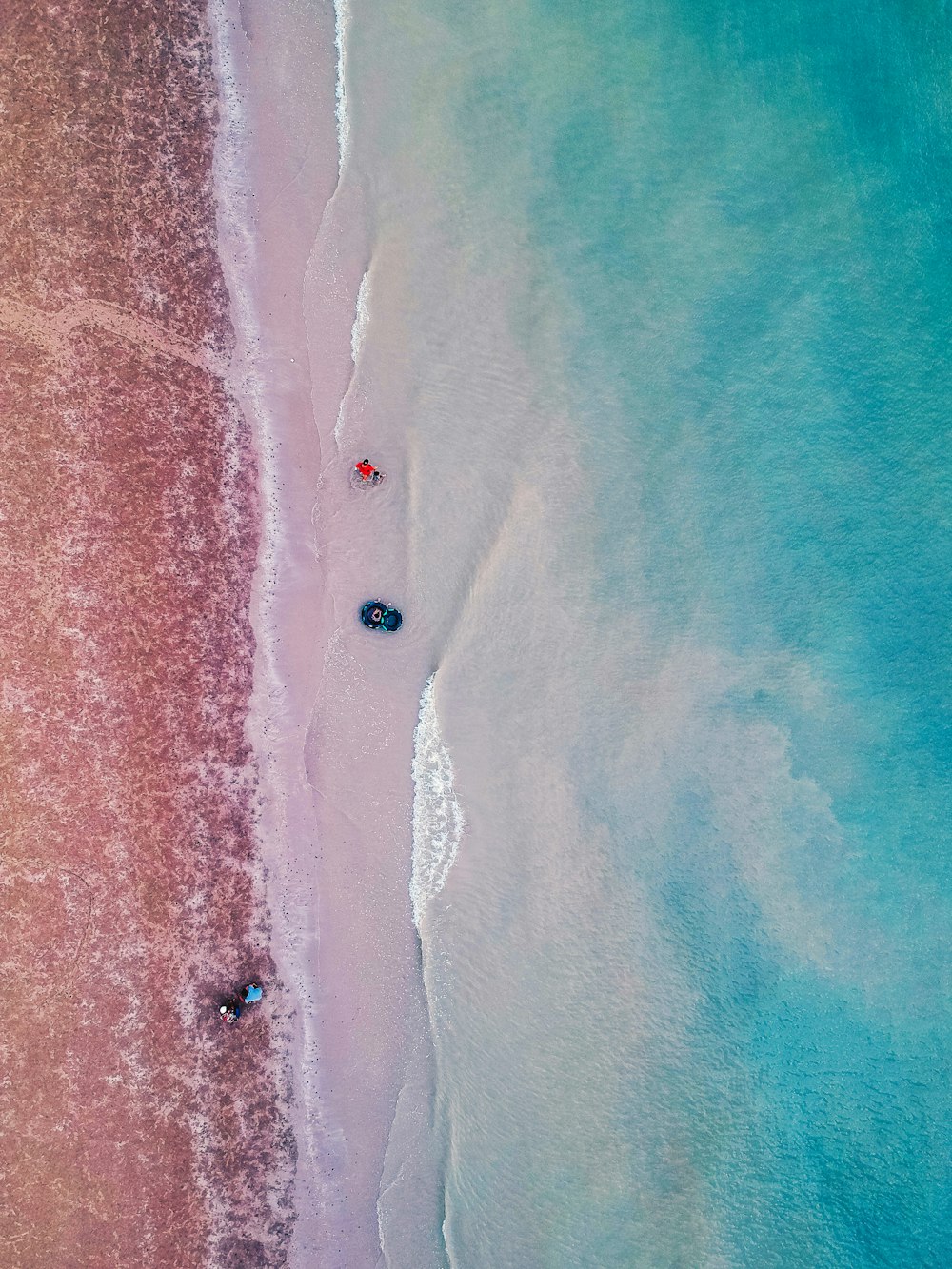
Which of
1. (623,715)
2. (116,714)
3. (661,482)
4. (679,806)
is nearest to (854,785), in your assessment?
(679,806)

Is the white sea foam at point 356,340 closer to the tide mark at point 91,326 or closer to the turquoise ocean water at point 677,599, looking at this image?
the turquoise ocean water at point 677,599

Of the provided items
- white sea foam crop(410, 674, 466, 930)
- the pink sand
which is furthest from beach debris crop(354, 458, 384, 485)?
white sea foam crop(410, 674, 466, 930)

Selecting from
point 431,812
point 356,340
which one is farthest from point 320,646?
point 356,340

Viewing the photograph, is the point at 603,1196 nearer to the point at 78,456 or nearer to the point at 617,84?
the point at 78,456

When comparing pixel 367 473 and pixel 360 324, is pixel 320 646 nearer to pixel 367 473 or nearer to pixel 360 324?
pixel 367 473

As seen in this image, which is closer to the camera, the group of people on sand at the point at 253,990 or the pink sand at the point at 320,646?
the group of people on sand at the point at 253,990

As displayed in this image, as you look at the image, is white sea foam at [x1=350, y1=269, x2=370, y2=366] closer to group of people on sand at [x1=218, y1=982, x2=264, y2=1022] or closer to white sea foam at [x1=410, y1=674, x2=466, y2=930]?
white sea foam at [x1=410, y1=674, x2=466, y2=930]

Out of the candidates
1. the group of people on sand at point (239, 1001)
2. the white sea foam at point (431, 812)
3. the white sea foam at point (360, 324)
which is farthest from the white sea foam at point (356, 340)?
the group of people on sand at point (239, 1001)
